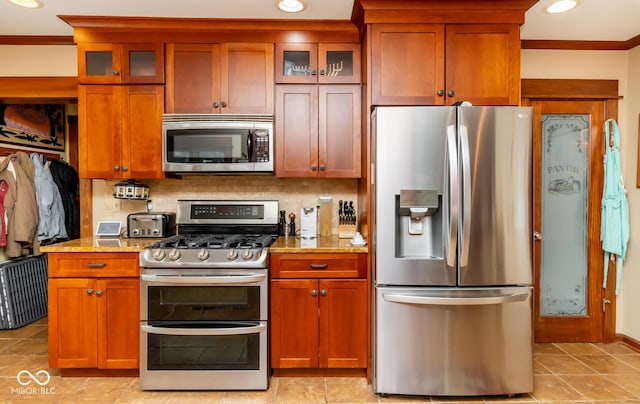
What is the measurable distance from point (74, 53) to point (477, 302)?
3.49 meters

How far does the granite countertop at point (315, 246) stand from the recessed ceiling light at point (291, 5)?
1.55 meters

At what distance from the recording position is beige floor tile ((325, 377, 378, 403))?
2.26 metres

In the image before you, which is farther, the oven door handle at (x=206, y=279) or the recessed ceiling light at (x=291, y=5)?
the recessed ceiling light at (x=291, y=5)

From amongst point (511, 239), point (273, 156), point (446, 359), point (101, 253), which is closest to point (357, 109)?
point (273, 156)

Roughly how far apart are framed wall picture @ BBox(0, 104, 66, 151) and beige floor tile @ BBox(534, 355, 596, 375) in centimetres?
505

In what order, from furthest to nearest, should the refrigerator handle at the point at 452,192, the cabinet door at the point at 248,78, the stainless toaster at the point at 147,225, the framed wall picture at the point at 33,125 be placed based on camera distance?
1. the framed wall picture at the point at 33,125
2. the stainless toaster at the point at 147,225
3. the cabinet door at the point at 248,78
4. the refrigerator handle at the point at 452,192

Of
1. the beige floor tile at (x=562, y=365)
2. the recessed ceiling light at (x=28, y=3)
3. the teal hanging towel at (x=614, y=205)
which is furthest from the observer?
the teal hanging towel at (x=614, y=205)

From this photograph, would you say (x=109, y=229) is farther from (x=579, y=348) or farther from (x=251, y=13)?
(x=579, y=348)

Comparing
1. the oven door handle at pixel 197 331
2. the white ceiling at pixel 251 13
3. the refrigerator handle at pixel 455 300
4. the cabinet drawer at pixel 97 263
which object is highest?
the white ceiling at pixel 251 13

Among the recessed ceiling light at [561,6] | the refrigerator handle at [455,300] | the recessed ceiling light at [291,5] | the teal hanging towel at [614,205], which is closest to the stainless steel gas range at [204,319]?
the refrigerator handle at [455,300]

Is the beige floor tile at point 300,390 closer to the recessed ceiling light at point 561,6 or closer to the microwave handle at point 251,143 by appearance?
the microwave handle at point 251,143

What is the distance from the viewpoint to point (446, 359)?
223 cm

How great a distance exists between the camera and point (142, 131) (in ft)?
8.99

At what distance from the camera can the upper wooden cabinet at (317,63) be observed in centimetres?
271
